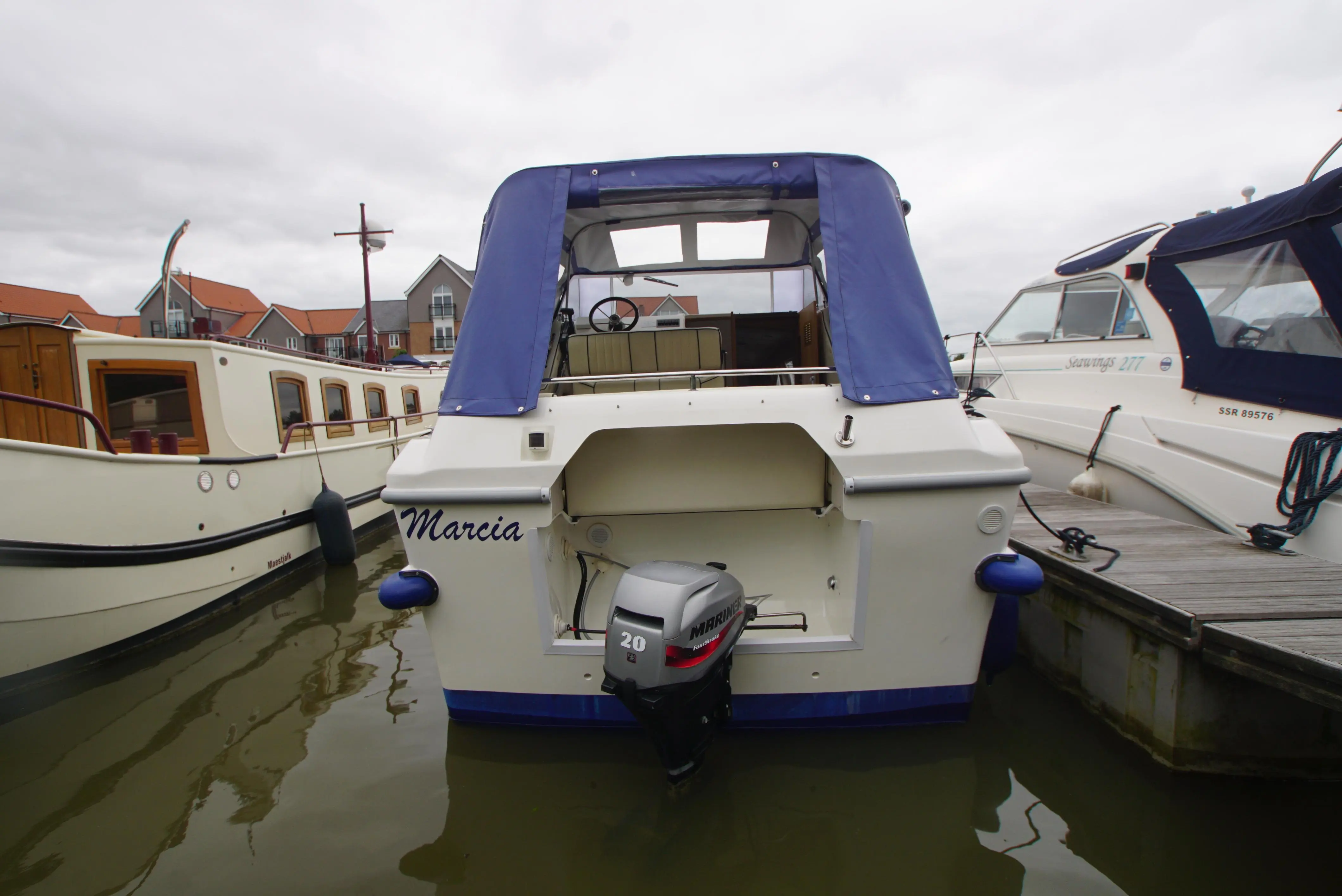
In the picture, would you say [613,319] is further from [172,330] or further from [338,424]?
[172,330]

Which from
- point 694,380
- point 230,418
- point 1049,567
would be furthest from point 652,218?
point 230,418

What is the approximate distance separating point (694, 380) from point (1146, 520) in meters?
3.30

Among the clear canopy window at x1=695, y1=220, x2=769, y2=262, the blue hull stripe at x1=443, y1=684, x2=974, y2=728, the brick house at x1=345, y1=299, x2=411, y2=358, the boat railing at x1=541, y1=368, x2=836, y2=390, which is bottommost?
the blue hull stripe at x1=443, y1=684, x2=974, y2=728

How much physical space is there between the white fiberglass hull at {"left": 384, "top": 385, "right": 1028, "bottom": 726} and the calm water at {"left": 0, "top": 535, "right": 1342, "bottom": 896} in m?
0.24

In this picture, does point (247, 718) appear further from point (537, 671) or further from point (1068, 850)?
point (1068, 850)

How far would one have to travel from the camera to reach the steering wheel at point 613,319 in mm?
3746

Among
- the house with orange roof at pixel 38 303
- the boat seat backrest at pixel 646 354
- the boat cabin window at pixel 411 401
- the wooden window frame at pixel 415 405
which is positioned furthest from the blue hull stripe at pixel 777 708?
the house with orange roof at pixel 38 303

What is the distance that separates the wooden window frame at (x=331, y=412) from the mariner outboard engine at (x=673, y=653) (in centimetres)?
593

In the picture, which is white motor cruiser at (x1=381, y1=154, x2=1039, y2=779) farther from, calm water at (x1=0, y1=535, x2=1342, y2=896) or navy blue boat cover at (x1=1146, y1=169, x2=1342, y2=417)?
navy blue boat cover at (x1=1146, y1=169, x2=1342, y2=417)

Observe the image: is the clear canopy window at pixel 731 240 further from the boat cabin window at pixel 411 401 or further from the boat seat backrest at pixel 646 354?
the boat cabin window at pixel 411 401

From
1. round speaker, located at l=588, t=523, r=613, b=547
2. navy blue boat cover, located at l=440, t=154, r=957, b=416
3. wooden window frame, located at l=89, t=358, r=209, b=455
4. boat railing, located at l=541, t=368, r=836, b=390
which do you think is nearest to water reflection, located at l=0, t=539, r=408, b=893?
round speaker, located at l=588, t=523, r=613, b=547

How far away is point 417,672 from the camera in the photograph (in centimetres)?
373

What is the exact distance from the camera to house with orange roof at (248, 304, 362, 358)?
38750 millimetres

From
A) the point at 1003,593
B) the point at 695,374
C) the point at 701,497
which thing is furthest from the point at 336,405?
the point at 1003,593
